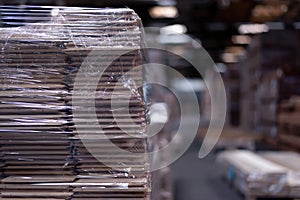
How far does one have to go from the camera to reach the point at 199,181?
5.76m

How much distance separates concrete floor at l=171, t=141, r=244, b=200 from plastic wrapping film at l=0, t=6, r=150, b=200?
2865mm

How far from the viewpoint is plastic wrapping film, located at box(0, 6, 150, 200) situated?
1.97 m

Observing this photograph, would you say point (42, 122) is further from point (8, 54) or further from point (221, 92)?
point (221, 92)

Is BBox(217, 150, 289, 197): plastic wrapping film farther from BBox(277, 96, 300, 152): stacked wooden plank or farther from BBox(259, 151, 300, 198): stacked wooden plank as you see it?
BBox(277, 96, 300, 152): stacked wooden plank

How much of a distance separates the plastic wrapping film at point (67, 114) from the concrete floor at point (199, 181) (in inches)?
113

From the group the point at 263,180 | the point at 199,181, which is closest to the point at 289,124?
the point at 199,181

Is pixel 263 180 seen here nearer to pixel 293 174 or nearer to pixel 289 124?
pixel 293 174

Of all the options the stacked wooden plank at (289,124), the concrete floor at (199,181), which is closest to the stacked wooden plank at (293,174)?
the concrete floor at (199,181)

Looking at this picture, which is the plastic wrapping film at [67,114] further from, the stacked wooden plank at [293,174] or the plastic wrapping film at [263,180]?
the stacked wooden plank at [293,174]

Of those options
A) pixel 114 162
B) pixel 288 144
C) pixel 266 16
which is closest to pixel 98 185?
pixel 114 162

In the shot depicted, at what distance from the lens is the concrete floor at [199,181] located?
4758mm

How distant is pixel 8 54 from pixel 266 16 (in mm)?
7619

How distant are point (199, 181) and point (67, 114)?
411 centimetres

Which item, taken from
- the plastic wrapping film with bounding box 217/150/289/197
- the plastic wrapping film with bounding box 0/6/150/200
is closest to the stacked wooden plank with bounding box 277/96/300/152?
the plastic wrapping film with bounding box 217/150/289/197
